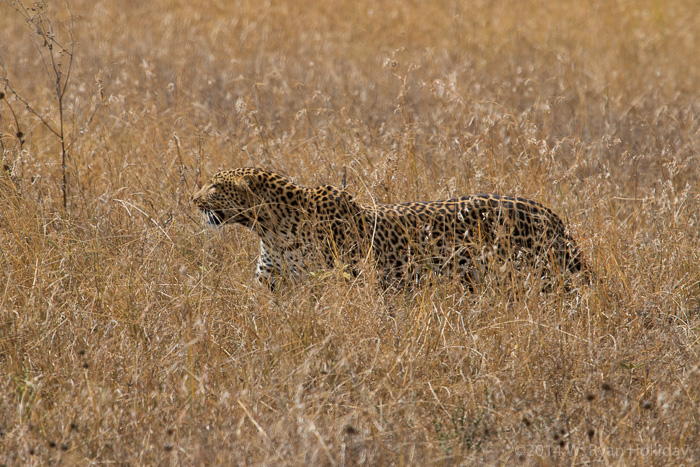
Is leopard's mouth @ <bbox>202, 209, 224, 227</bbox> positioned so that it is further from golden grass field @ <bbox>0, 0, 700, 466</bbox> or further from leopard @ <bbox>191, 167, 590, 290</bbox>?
golden grass field @ <bbox>0, 0, 700, 466</bbox>

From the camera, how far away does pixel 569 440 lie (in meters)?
3.16

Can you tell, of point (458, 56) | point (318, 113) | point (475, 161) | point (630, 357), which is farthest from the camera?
point (458, 56)

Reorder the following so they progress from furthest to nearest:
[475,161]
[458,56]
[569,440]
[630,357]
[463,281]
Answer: [458,56] → [475,161] → [463,281] → [630,357] → [569,440]

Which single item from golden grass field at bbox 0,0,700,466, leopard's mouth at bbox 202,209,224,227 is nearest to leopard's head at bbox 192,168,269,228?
leopard's mouth at bbox 202,209,224,227

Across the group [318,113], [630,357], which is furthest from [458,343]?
[318,113]

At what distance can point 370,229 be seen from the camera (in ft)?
15.4

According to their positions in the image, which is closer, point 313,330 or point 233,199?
point 313,330

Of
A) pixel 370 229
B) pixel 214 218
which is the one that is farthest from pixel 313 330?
pixel 214 218

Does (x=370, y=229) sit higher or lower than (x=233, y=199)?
lower

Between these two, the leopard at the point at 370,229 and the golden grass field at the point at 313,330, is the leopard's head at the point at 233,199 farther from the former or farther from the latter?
the golden grass field at the point at 313,330

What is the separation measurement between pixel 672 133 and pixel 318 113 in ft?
11.8

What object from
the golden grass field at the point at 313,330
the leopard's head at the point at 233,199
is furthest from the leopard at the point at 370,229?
the golden grass field at the point at 313,330

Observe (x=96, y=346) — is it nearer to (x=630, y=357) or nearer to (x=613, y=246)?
(x=630, y=357)

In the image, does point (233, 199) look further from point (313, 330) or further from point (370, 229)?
point (313, 330)
